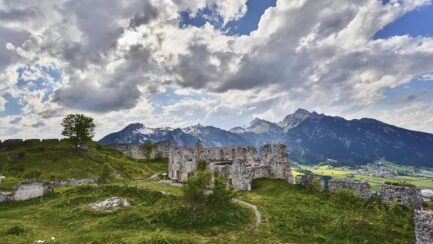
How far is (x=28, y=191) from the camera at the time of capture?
59.4m

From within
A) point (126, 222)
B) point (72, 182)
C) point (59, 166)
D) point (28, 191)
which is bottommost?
point (126, 222)

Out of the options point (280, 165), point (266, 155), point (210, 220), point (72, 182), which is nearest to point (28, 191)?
point (72, 182)

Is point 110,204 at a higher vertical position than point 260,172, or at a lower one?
lower

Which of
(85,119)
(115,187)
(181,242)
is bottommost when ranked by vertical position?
(181,242)

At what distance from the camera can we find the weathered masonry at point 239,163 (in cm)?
6334

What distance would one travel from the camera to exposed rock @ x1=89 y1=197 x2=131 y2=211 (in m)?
48.1

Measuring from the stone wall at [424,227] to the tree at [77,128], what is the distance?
4066 inches

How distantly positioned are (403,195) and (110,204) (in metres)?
43.5

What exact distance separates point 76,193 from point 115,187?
25.3ft

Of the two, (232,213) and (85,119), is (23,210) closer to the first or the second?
(232,213)

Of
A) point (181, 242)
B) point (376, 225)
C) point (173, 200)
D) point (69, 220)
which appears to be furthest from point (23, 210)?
point (376, 225)

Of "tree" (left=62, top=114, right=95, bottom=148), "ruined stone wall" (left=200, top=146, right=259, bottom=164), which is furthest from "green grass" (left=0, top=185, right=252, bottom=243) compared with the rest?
"tree" (left=62, top=114, right=95, bottom=148)

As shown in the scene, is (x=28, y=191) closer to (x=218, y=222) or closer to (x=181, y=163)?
(x=181, y=163)

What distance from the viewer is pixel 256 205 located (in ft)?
158
